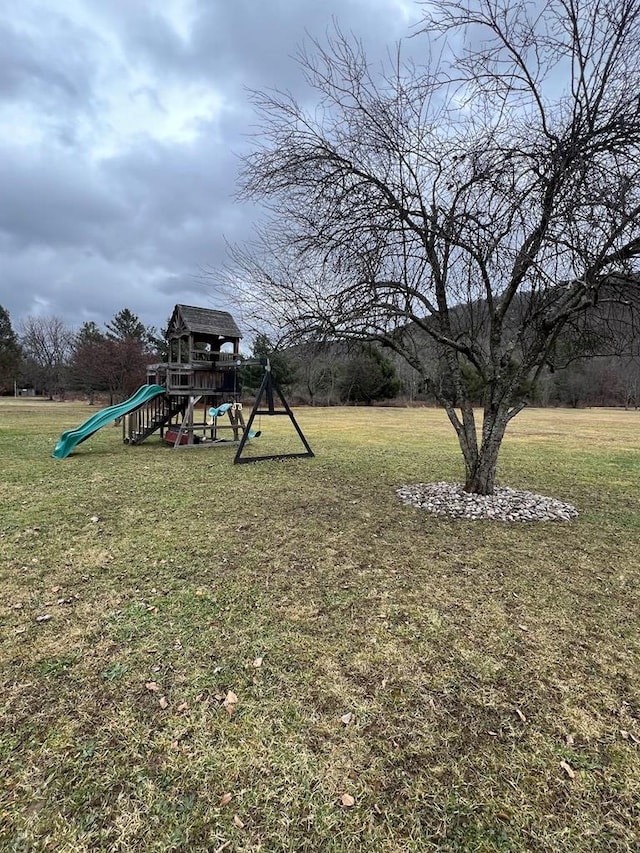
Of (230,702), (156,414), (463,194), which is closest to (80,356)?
(156,414)

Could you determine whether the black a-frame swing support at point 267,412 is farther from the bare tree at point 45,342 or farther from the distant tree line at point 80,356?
the bare tree at point 45,342

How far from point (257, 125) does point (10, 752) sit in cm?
582

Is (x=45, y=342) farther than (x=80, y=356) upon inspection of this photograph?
Yes

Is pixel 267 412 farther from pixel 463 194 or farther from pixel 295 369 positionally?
pixel 463 194

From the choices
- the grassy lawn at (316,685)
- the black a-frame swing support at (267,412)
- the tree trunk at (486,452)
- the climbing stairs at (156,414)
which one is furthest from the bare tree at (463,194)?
the climbing stairs at (156,414)

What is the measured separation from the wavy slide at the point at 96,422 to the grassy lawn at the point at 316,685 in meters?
4.34

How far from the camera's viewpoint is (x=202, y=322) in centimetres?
1081

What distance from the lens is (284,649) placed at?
2.45 meters

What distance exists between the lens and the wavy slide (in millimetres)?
8805

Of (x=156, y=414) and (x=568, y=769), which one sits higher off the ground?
(x=156, y=414)

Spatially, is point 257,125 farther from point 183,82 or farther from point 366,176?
point 183,82

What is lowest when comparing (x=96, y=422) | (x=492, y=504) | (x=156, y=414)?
(x=492, y=504)

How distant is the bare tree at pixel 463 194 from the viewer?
403cm

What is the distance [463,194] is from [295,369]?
10.9 feet
